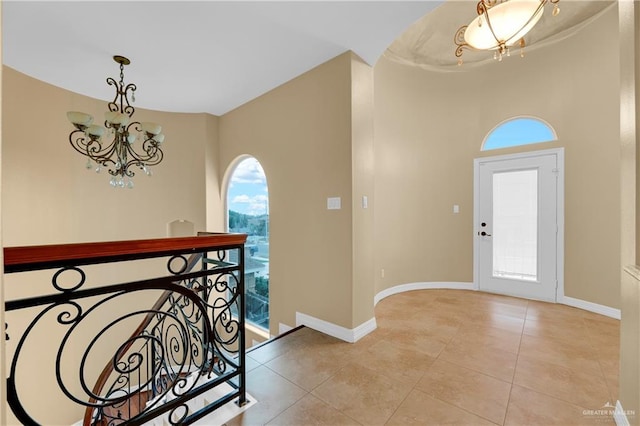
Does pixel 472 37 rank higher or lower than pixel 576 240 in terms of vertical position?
higher

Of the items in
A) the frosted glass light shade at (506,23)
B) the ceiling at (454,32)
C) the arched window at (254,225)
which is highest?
the ceiling at (454,32)

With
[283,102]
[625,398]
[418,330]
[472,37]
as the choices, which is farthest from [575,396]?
[283,102]

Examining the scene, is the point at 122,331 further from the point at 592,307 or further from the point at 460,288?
the point at 592,307

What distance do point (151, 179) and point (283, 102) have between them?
256 centimetres

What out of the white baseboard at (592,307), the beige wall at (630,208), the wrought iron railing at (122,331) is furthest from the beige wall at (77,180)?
the white baseboard at (592,307)

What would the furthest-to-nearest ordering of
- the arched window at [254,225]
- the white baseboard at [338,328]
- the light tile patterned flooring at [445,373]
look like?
the arched window at [254,225], the white baseboard at [338,328], the light tile patterned flooring at [445,373]

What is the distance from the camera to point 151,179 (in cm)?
430

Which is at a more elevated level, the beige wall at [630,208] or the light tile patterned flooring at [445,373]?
the beige wall at [630,208]

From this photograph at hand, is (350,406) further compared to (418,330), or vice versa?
(418,330)

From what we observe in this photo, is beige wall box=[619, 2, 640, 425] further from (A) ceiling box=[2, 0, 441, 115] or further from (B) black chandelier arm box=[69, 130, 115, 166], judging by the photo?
(B) black chandelier arm box=[69, 130, 115, 166]

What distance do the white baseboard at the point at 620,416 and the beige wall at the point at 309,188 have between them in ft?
6.02

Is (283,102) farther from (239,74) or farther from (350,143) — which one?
(350,143)

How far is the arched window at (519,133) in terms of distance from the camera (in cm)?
367

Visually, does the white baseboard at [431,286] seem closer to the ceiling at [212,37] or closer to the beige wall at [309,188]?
the beige wall at [309,188]
